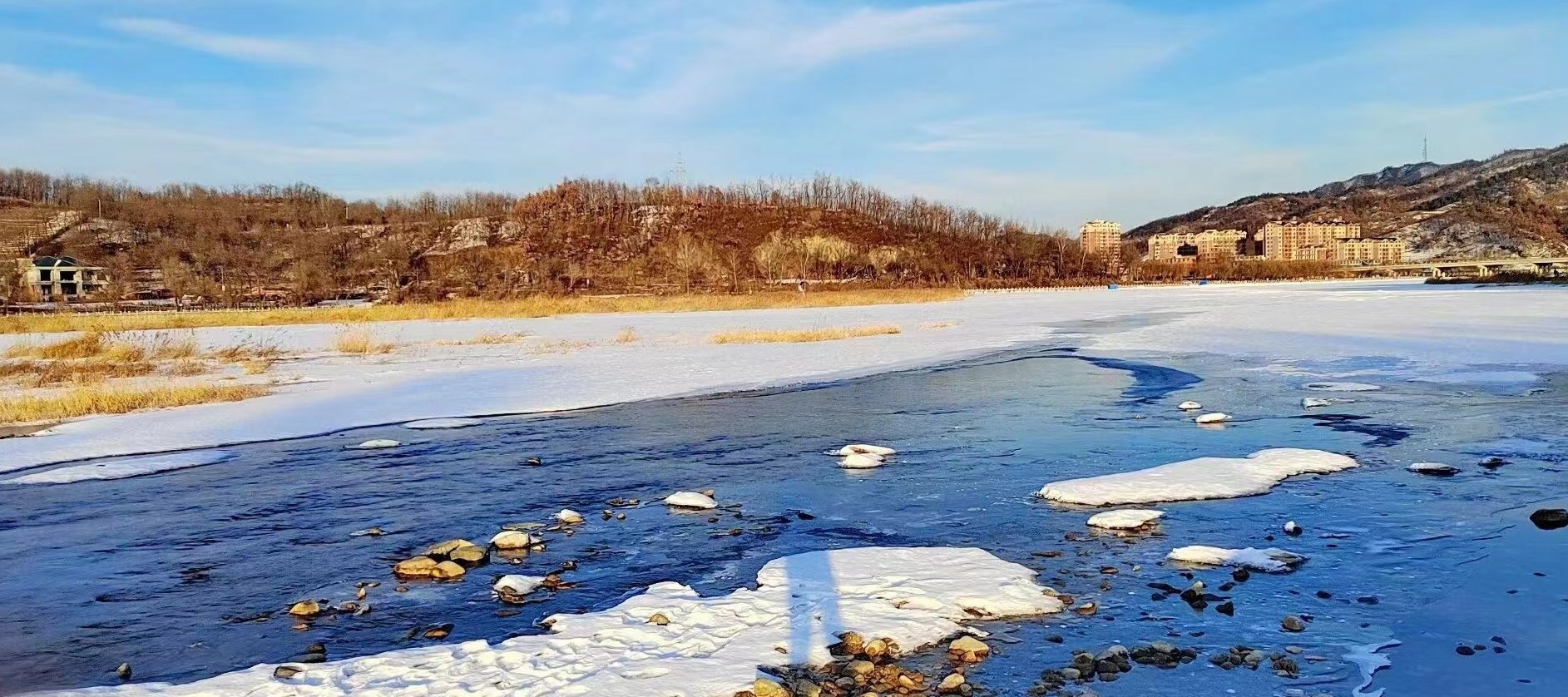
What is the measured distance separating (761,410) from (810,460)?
4.76 m

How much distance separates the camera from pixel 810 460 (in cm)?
1139

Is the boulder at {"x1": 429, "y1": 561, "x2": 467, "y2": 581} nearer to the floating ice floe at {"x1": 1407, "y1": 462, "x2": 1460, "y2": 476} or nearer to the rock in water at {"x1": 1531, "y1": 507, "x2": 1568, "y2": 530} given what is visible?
the rock in water at {"x1": 1531, "y1": 507, "x2": 1568, "y2": 530}

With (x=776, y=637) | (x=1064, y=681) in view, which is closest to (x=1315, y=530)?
(x=1064, y=681)

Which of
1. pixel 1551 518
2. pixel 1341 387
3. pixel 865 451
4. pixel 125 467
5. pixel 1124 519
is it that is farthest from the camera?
pixel 1341 387

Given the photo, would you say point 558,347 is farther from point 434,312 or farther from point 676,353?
point 434,312

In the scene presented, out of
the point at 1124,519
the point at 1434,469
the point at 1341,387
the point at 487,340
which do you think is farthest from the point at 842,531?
the point at 487,340

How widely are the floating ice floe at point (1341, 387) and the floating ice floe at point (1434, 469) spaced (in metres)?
7.03

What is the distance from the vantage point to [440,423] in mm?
15094

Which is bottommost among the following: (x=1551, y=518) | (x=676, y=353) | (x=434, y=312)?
(x=1551, y=518)

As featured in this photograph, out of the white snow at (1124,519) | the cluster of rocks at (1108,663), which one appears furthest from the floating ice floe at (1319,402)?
the cluster of rocks at (1108,663)

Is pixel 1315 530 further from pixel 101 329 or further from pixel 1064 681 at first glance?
pixel 101 329

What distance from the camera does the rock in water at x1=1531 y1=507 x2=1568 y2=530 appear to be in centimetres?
748

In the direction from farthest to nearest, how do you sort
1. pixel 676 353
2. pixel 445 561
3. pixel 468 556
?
pixel 676 353, pixel 468 556, pixel 445 561

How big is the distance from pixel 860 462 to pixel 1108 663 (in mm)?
6066
